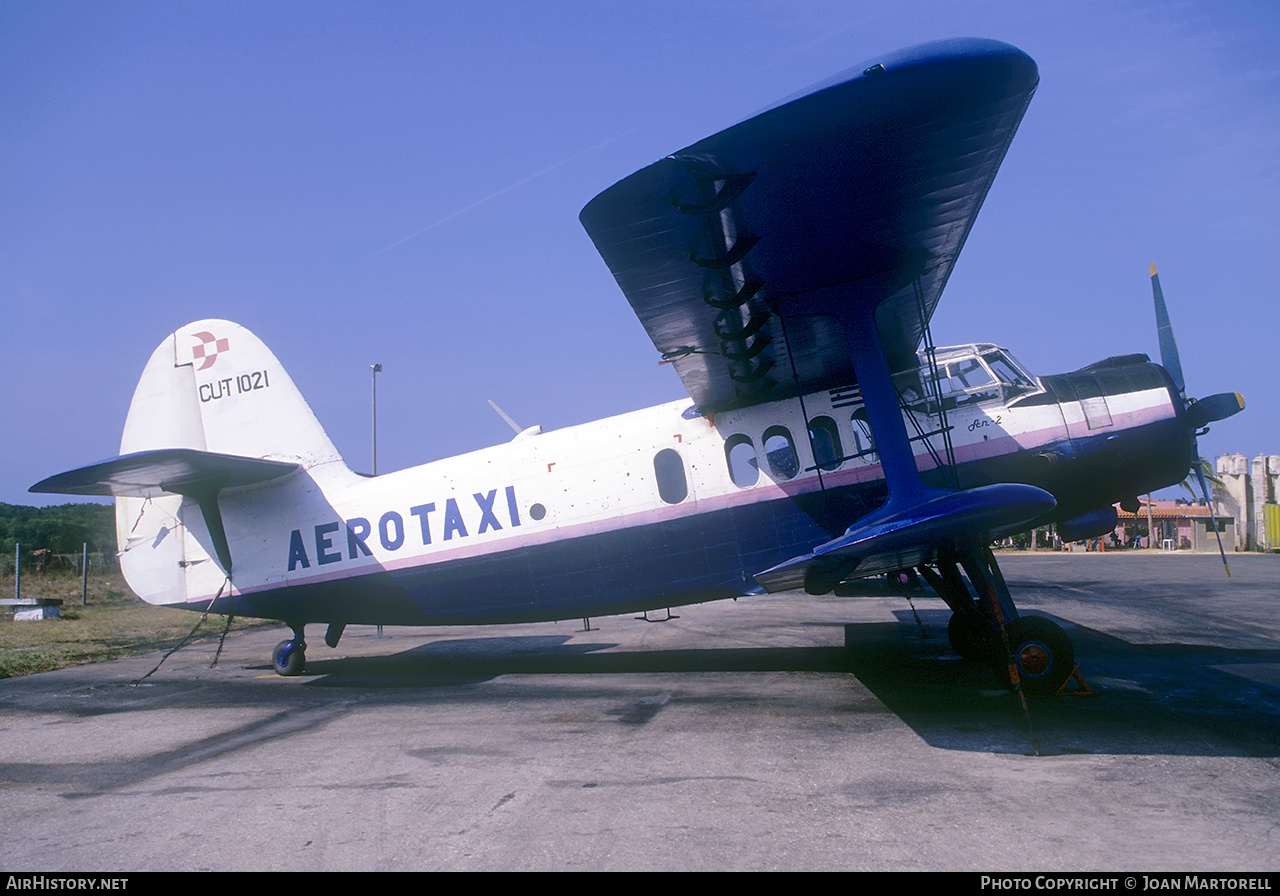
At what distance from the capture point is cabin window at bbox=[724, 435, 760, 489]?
345 inches

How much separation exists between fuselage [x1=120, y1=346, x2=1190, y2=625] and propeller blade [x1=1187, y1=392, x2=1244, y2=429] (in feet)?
0.59

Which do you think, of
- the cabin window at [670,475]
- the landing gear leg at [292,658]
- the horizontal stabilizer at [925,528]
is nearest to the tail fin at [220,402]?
the landing gear leg at [292,658]

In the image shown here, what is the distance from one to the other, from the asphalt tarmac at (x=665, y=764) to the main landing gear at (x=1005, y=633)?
0.83 ft

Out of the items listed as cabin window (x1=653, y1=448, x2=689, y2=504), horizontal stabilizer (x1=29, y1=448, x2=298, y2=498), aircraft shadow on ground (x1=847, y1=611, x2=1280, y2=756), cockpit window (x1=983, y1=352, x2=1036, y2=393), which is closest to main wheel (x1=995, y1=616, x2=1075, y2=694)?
aircraft shadow on ground (x1=847, y1=611, x2=1280, y2=756)

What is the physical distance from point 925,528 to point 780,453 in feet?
9.50

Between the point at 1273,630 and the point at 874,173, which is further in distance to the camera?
the point at 1273,630

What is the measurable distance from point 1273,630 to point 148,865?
48.2 ft

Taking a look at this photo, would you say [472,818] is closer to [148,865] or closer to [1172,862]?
[148,865]

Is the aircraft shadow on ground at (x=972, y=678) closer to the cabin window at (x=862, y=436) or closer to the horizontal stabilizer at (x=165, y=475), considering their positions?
the cabin window at (x=862, y=436)

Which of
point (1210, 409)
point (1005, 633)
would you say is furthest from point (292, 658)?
point (1210, 409)

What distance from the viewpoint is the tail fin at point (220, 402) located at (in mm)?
10945

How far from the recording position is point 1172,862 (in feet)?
11.7

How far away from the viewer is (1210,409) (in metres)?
7.96
